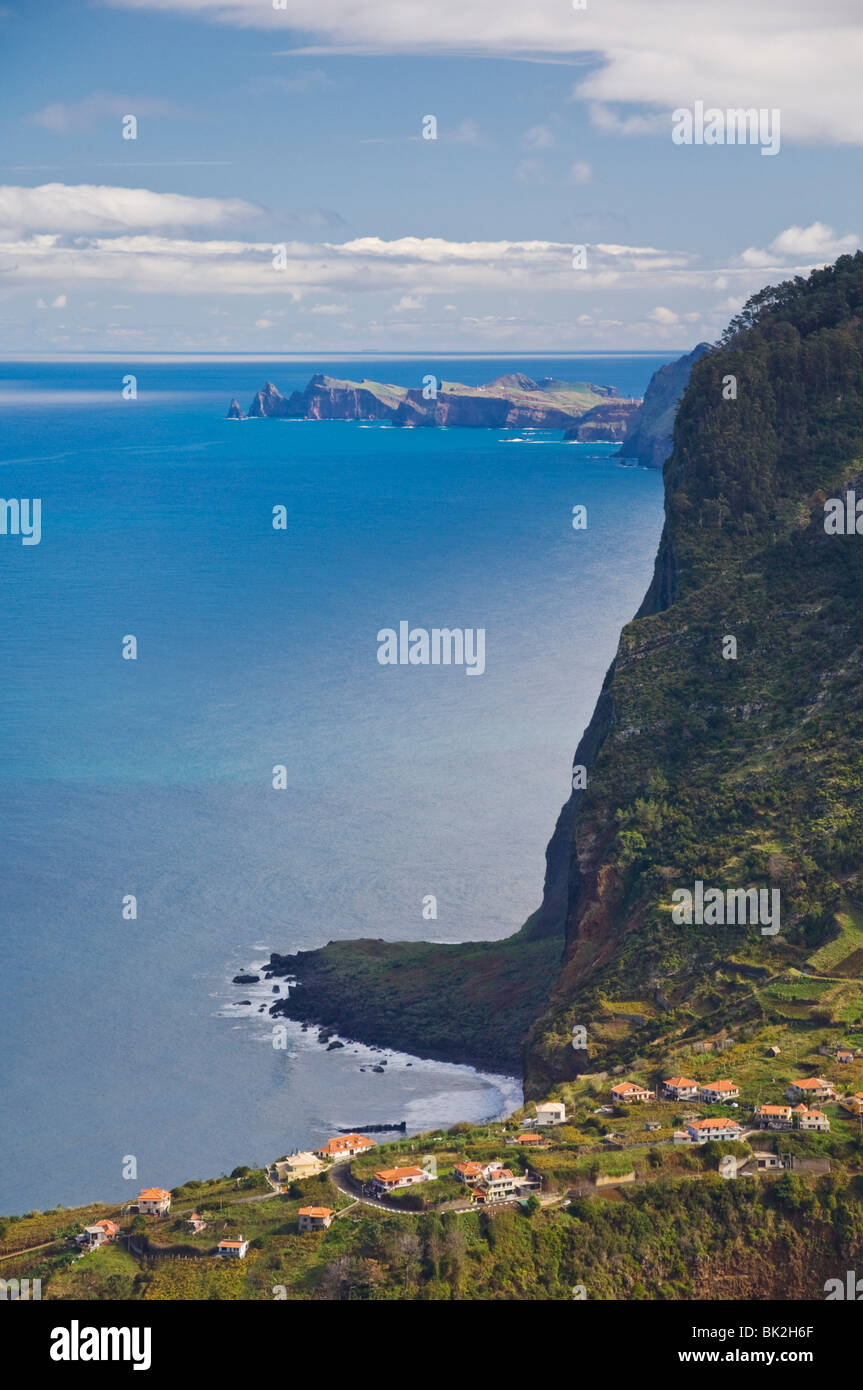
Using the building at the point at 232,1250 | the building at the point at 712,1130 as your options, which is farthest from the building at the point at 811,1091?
the building at the point at 232,1250

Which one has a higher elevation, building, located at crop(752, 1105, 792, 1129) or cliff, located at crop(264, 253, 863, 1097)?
cliff, located at crop(264, 253, 863, 1097)

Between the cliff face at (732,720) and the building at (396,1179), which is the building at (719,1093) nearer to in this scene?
the cliff face at (732,720)

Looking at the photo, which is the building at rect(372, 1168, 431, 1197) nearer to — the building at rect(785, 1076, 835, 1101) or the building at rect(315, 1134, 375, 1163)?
the building at rect(315, 1134, 375, 1163)

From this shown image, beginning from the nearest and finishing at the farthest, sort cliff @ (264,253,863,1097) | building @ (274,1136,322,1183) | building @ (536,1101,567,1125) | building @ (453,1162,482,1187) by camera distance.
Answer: building @ (453,1162,482,1187) < building @ (274,1136,322,1183) < building @ (536,1101,567,1125) < cliff @ (264,253,863,1097)

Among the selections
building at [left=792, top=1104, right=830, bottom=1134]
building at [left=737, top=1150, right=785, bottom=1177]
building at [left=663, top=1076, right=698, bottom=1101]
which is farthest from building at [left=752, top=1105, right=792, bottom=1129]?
building at [left=663, top=1076, right=698, bottom=1101]

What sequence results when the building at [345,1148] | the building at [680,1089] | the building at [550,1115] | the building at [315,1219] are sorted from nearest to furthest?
the building at [315,1219] < the building at [345,1148] < the building at [680,1089] < the building at [550,1115]

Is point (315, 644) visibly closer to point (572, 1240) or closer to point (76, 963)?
point (76, 963)
